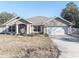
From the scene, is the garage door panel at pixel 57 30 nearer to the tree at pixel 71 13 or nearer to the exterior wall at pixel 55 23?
the exterior wall at pixel 55 23

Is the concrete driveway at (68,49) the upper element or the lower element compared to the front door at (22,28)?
upper

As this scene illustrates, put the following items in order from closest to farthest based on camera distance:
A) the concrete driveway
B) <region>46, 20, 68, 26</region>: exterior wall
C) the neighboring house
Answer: the concrete driveway → the neighboring house → <region>46, 20, 68, 26</region>: exterior wall

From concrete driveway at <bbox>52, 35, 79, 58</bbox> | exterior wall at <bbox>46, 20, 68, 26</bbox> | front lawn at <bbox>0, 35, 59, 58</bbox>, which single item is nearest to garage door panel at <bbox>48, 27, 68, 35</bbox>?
exterior wall at <bbox>46, 20, 68, 26</bbox>

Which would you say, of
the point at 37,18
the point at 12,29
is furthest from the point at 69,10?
the point at 12,29

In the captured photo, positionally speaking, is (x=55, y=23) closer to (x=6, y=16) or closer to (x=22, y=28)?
(x=22, y=28)

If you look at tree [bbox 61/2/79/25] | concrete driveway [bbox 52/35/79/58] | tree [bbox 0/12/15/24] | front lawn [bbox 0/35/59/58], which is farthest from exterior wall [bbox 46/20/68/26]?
front lawn [bbox 0/35/59/58]

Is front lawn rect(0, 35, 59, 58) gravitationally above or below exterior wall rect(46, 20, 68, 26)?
above

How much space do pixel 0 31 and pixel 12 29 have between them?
4.14m

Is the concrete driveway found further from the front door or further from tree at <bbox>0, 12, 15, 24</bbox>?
tree at <bbox>0, 12, 15, 24</bbox>

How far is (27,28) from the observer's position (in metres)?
42.2

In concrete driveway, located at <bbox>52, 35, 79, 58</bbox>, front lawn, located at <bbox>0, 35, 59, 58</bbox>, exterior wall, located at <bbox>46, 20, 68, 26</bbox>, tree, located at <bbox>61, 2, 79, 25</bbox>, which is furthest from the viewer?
tree, located at <bbox>61, 2, 79, 25</bbox>

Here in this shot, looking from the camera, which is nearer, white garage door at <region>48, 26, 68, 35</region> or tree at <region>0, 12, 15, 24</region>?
white garage door at <region>48, 26, 68, 35</region>

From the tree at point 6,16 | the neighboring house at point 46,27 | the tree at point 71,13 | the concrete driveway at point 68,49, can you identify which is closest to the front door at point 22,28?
the neighboring house at point 46,27

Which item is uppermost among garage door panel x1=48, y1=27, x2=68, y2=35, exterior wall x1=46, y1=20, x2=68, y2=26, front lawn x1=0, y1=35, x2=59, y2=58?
front lawn x1=0, y1=35, x2=59, y2=58
